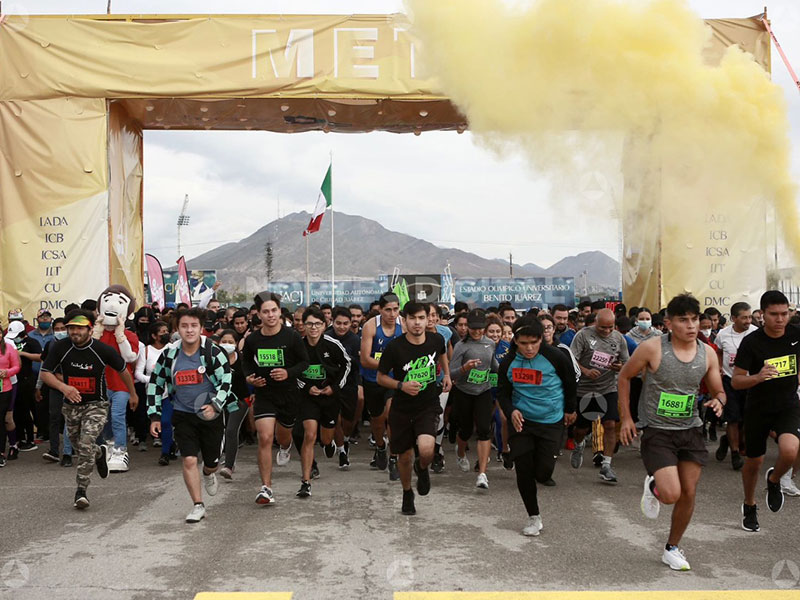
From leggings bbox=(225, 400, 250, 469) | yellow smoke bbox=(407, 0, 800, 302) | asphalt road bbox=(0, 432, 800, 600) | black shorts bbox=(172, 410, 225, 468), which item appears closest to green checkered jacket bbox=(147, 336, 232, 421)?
black shorts bbox=(172, 410, 225, 468)

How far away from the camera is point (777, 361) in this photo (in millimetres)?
6047

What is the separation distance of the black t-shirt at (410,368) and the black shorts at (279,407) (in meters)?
1.15

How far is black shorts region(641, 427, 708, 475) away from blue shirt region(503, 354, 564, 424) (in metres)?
0.99

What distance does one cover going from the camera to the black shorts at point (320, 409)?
25.4 feet

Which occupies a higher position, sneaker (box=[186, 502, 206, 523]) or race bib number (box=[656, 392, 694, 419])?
race bib number (box=[656, 392, 694, 419])

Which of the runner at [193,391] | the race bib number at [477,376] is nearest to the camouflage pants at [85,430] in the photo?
the runner at [193,391]

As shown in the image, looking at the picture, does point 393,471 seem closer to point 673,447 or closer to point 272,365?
point 272,365

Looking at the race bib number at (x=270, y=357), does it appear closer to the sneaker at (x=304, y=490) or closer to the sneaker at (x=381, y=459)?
the sneaker at (x=304, y=490)

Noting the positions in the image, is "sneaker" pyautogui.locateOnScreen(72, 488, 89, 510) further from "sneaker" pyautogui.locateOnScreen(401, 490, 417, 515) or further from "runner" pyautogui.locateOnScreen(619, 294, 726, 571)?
"runner" pyautogui.locateOnScreen(619, 294, 726, 571)

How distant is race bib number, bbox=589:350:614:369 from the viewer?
27.6ft

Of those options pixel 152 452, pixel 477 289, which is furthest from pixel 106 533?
pixel 477 289

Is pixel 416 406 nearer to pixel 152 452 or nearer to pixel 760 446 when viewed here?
pixel 760 446

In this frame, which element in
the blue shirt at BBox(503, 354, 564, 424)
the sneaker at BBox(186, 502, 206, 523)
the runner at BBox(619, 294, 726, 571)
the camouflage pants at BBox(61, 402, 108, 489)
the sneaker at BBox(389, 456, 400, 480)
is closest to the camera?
the runner at BBox(619, 294, 726, 571)

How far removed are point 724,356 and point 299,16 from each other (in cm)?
1002
